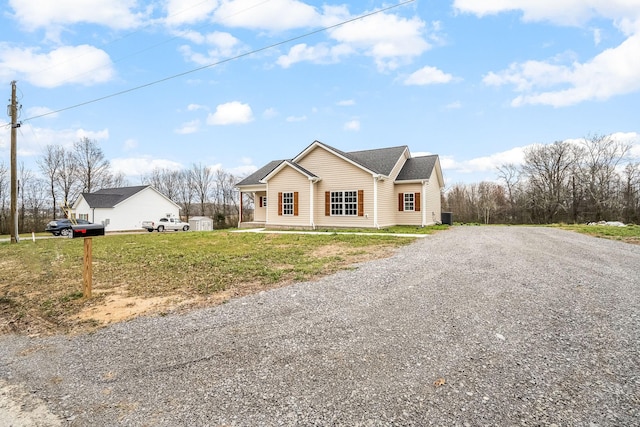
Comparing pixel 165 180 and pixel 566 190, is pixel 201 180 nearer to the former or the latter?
pixel 165 180

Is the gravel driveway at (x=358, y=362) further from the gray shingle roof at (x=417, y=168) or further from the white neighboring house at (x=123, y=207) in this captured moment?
the white neighboring house at (x=123, y=207)

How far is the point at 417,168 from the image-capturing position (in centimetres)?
1947

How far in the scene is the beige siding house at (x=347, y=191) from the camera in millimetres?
17141

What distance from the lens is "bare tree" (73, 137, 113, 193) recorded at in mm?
40531

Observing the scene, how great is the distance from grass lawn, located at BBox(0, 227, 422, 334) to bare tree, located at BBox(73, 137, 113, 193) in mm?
35178

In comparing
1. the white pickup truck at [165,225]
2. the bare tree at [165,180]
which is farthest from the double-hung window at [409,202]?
the bare tree at [165,180]

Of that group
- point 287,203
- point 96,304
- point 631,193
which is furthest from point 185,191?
point 631,193

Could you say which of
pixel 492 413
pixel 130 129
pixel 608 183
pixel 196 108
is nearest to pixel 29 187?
pixel 130 129

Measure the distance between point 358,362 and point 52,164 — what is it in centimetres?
5052

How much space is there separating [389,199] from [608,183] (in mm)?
25886

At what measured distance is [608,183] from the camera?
29.5m

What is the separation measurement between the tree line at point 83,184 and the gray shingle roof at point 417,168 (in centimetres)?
2422

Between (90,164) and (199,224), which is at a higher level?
(90,164)

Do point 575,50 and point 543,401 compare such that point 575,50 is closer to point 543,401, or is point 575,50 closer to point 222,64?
point 222,64
